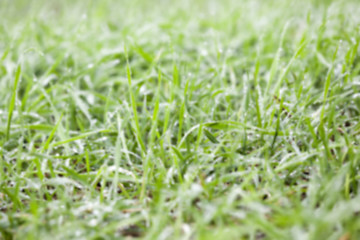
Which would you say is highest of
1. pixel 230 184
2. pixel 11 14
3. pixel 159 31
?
pixel 11 14

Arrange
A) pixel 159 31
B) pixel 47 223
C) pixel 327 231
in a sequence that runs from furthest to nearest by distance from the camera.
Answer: pixel 159 31 → pixel 47 223 → pixel 327 231

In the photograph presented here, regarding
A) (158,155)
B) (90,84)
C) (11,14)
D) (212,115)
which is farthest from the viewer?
(11,14)

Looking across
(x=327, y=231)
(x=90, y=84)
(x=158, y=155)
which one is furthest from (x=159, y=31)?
(x=327, y=231)

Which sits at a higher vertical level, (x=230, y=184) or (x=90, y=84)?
(x=90, y=84)

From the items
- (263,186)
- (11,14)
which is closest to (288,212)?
(263,186)

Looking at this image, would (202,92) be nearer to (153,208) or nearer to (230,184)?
A: (230,184)

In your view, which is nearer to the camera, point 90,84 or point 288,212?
point 288,212
